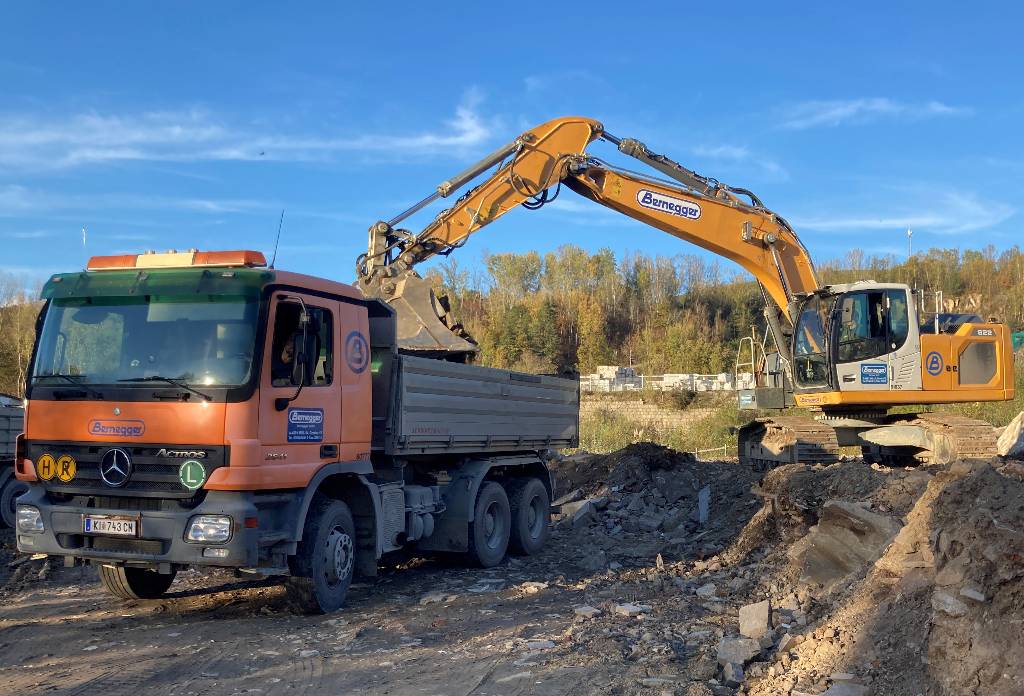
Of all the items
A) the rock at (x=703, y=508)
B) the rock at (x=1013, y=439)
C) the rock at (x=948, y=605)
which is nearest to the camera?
the rock at (x=948, y=605)

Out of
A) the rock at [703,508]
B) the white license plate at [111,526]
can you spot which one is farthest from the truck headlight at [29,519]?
the rock at [703,508]

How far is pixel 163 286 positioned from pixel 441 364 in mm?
2926

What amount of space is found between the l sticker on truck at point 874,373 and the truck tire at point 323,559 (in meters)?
9.00

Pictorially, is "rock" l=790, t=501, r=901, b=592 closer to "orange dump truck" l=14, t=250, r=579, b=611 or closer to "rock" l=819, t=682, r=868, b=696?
"rock" l=819, t=682, r=868, b=696

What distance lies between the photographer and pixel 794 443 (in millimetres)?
14648

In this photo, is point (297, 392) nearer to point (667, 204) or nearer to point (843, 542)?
point (843, 542)

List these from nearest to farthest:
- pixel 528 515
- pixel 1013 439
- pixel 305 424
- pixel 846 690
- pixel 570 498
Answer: pixel 846 690 → pixel 305 424 → pixel 528 515 → pixel 570 498 → pixel 1013 439

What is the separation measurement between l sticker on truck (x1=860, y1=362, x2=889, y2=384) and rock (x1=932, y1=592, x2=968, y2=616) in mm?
8800

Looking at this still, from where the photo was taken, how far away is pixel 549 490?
37.7ft

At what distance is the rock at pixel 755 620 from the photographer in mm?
6332

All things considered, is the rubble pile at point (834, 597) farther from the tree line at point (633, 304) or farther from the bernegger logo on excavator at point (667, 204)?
the tree line at point (633, 304)

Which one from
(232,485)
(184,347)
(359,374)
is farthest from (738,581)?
(184,347)

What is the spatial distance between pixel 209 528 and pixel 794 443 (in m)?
10.7

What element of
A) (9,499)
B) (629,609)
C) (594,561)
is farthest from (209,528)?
(9,499)
